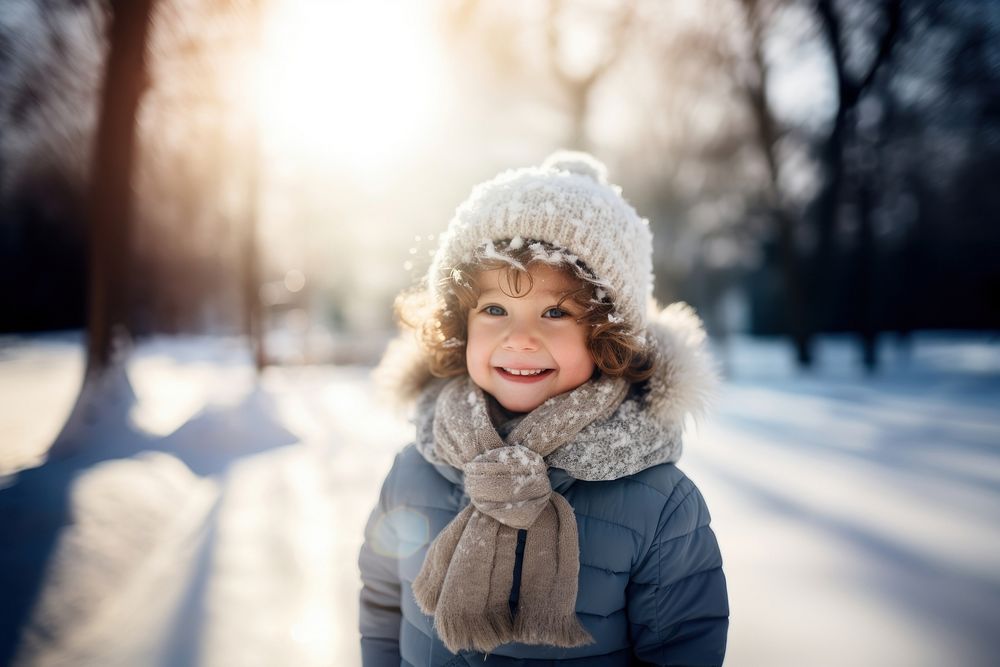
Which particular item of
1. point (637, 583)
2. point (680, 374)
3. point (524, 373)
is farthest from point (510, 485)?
point (680, 374)

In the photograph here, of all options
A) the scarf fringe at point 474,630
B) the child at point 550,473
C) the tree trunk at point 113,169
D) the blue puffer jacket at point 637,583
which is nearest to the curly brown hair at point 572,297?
the child at point 550,473

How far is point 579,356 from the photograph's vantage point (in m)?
1.29

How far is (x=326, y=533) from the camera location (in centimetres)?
271

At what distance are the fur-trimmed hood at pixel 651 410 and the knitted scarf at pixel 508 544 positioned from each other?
2.2 inches

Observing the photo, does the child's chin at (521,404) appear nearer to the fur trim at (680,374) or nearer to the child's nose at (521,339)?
the child's nose at (521,339)

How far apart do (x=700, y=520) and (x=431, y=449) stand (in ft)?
2.23

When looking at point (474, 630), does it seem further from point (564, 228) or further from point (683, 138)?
point (683, 138)

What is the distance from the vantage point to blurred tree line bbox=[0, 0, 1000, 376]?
511cm

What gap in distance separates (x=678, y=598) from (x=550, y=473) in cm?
39

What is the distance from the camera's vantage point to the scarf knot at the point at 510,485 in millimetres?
1140

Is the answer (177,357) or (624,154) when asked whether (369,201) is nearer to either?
(177,357)

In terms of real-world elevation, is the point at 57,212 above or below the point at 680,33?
below

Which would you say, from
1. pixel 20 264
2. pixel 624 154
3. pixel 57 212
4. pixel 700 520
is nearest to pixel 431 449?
pixel 700 520

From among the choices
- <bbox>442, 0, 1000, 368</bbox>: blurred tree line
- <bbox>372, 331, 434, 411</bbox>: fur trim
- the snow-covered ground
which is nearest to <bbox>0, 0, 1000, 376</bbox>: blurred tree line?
<bbox>442, 0, 1000, 368</bbox>: blurred tree line
